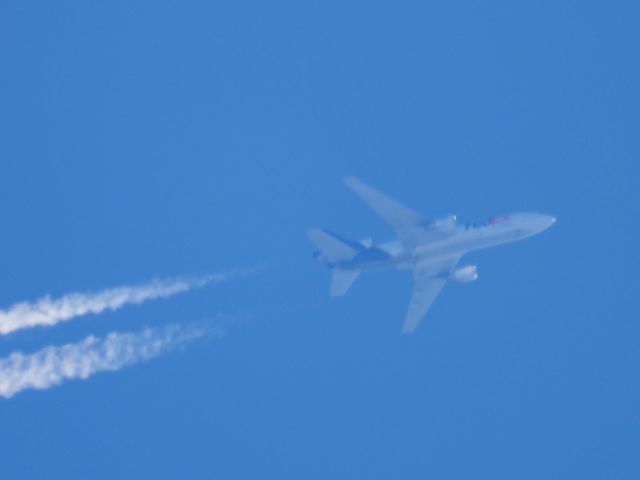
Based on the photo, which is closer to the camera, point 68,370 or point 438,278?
point 68,370

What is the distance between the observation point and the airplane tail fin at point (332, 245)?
3351 inches

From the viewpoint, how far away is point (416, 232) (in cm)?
8512

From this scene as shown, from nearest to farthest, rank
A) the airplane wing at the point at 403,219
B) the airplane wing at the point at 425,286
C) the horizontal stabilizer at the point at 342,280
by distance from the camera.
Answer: the airplane wing at the point at 403,219 < the horizontal stabilizer at the point at 342,280 < the airplane wing at the point at 425,286

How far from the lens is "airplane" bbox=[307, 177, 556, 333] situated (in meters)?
84.8

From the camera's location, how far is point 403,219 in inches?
3342

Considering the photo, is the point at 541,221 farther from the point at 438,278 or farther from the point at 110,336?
the point at 110,336

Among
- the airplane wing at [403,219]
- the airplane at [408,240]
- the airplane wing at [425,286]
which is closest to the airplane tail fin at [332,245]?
the airplane at [408,240]

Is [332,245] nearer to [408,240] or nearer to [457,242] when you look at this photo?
[408,240]

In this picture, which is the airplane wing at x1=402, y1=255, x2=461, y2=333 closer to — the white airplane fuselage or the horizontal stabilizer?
the white airplane fuselage

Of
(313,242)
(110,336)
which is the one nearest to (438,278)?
(313,242)

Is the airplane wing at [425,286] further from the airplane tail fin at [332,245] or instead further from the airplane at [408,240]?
the airplane tail fin at [332,245]

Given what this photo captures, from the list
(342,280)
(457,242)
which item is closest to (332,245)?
(342,280)

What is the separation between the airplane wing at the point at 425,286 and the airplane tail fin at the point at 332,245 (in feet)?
16.9

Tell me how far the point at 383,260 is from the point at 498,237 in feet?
22.3
